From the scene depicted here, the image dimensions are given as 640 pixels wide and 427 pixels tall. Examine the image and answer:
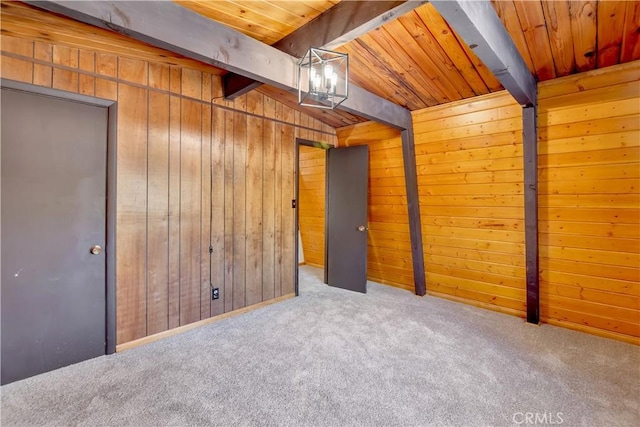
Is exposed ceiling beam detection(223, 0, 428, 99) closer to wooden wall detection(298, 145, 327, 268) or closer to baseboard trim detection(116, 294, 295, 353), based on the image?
baseboard trim detection(116, 294, 295, 353)

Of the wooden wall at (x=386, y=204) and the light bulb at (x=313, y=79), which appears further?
the wooden wall at (x=386, y=204)

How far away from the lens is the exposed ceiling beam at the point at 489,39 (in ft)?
4.75

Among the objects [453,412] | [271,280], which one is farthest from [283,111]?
[453,412]

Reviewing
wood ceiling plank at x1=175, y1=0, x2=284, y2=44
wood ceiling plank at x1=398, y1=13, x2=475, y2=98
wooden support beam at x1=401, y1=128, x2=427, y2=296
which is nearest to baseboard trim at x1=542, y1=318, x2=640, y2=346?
wooden support beam at x1=401, y1=128, x2=427, y2=296

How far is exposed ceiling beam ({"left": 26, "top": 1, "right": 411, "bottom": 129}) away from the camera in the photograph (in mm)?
1335

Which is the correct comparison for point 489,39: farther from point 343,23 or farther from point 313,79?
point 313,79

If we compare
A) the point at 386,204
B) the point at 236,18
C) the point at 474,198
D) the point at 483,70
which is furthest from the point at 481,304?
the point at 236,18

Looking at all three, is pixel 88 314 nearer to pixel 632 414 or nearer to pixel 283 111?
pixel 283 111

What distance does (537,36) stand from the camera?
2033 millimetres

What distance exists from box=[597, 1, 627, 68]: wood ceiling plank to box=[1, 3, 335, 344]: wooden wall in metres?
2.78

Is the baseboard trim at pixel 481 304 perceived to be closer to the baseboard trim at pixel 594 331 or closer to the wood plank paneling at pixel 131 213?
the baseboard trim at pixel 594 331

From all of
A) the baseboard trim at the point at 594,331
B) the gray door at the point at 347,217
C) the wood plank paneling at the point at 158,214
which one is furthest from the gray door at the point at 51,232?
the baseboard trim at the point at 594,331

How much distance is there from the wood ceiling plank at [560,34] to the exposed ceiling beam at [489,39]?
21cm

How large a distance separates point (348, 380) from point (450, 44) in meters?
2.55
